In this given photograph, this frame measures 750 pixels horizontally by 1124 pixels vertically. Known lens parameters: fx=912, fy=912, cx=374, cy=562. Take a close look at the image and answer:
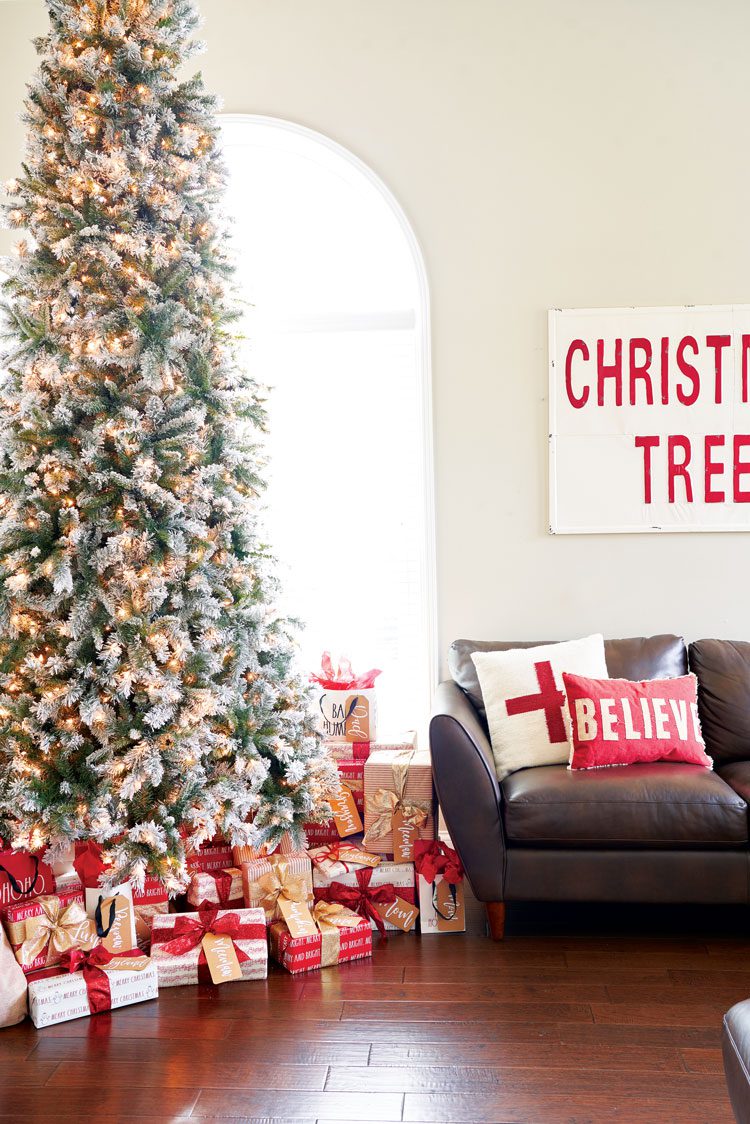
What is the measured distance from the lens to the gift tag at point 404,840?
2.86 meters

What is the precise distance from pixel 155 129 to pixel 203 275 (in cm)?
41

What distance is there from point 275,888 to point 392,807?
1.47 feet

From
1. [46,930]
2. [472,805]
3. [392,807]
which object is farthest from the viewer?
[392,807]

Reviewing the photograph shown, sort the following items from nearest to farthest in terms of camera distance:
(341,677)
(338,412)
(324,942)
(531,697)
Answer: (324,942)
(531,697)
(341,677)
(338,412)

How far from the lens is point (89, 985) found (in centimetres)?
233

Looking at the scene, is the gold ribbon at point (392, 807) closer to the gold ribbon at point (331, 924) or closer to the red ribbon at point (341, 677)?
the gold ribbon at point (331, 924)

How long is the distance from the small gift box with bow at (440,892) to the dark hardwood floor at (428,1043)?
3.0 inches

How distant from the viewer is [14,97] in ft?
11.6

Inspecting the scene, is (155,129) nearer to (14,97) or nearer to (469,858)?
(14,97)

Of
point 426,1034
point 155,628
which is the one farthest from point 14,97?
point 426,1034

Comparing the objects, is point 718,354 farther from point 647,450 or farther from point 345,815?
point 345,815

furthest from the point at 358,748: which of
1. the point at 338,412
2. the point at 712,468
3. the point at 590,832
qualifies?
the point at 712,468

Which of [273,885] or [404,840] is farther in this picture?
[404,840]

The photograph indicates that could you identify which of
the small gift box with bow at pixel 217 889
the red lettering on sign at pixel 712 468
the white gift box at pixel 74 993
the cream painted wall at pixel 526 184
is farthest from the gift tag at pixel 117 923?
the red lettering on sign at pixel 712 468
